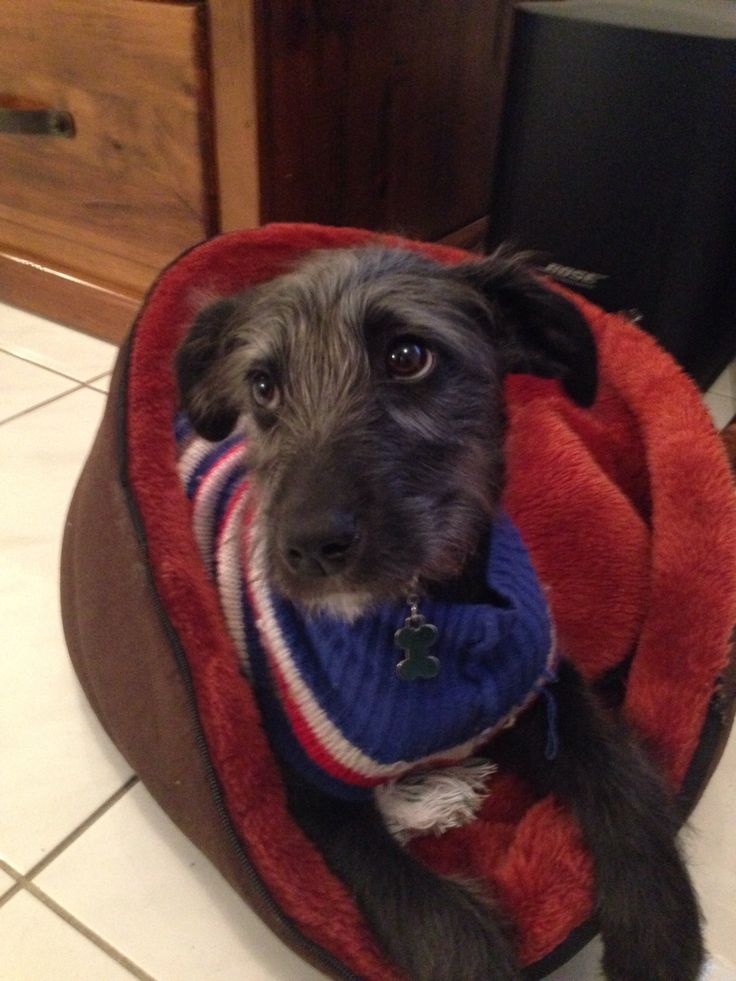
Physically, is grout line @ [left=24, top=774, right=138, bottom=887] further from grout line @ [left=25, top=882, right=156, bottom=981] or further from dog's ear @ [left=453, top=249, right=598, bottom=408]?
dog's ear @ [left=453, top=249, right=598, bottom=408]

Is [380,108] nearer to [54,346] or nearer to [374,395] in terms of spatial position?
[54,346]

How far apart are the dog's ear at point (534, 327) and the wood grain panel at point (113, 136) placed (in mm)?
883

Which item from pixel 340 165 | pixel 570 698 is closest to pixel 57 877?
pixel 570 698

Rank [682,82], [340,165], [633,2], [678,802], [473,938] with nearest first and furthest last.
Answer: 1. [473,938]
2. [678,802]
3. [682,82]
4. [633,2]
5. [340,165]

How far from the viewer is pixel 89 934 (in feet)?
3.21

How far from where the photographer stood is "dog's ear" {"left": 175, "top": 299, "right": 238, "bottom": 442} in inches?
45.2

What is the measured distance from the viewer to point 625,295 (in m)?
1.79

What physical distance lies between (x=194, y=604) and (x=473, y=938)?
48cm

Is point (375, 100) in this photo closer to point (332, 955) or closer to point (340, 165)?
point (340, 165)

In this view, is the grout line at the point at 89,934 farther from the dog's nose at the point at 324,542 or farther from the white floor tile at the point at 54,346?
the white floor tile at the point at 54,346

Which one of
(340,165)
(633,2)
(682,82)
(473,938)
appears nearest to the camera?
(473,938)

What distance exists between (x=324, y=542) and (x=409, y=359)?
0.93 feet

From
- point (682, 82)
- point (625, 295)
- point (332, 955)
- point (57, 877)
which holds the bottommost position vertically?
point (57, 877)

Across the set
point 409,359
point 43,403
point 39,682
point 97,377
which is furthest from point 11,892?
point 97,377
